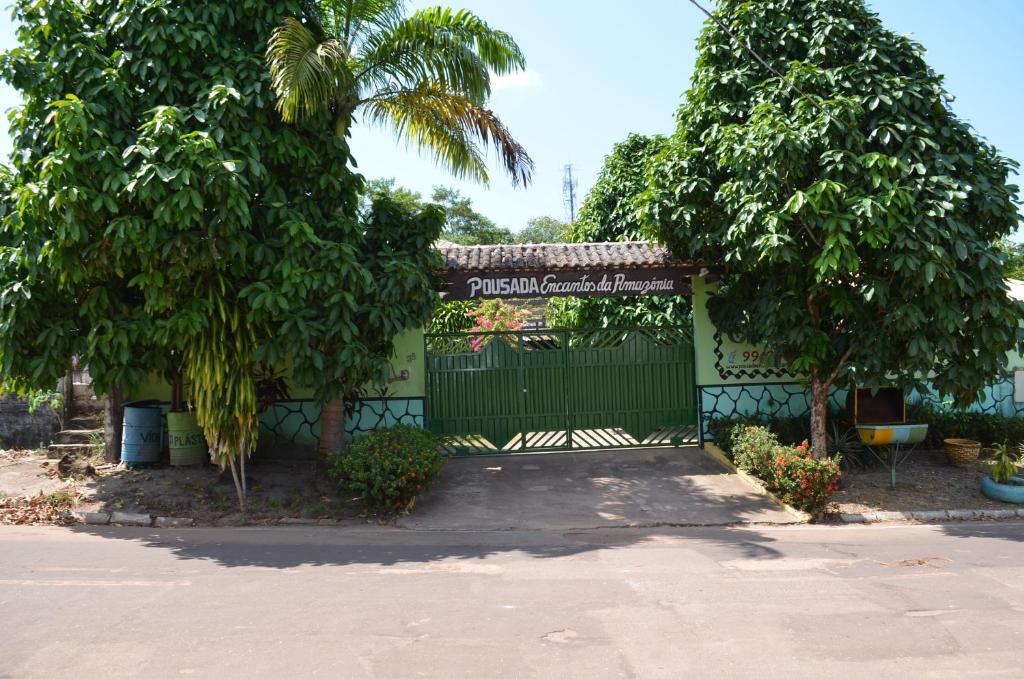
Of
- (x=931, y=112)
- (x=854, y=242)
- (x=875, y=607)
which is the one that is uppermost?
(x=931, y=112)

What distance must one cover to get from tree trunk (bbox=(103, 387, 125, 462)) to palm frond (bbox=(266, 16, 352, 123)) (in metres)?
5.23

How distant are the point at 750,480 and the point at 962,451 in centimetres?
328

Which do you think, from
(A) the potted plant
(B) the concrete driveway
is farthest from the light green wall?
(A) the potted plant

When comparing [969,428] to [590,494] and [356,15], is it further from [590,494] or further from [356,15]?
[356,15]

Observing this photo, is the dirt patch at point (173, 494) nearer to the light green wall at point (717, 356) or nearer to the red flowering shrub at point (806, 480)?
the red flowering shrub at point (806, 480)

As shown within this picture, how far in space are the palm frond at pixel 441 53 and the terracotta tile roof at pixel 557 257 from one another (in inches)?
102

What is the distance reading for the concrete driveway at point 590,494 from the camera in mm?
8656

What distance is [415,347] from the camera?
11.4m

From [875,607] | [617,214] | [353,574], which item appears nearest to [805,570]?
[875,607]

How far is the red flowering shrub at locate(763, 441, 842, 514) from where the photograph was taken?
8.70 metres

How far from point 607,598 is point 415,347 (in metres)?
6.39

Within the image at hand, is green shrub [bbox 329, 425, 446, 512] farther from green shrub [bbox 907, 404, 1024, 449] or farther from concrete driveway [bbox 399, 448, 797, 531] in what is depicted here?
green shrub [bbox 907, 404, 1024, 449]

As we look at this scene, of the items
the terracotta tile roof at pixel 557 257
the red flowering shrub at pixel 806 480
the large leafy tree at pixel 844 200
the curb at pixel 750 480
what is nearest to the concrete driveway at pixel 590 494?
the curb at pixel 750 480

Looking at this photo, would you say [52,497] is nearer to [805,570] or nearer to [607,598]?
[607,598]
